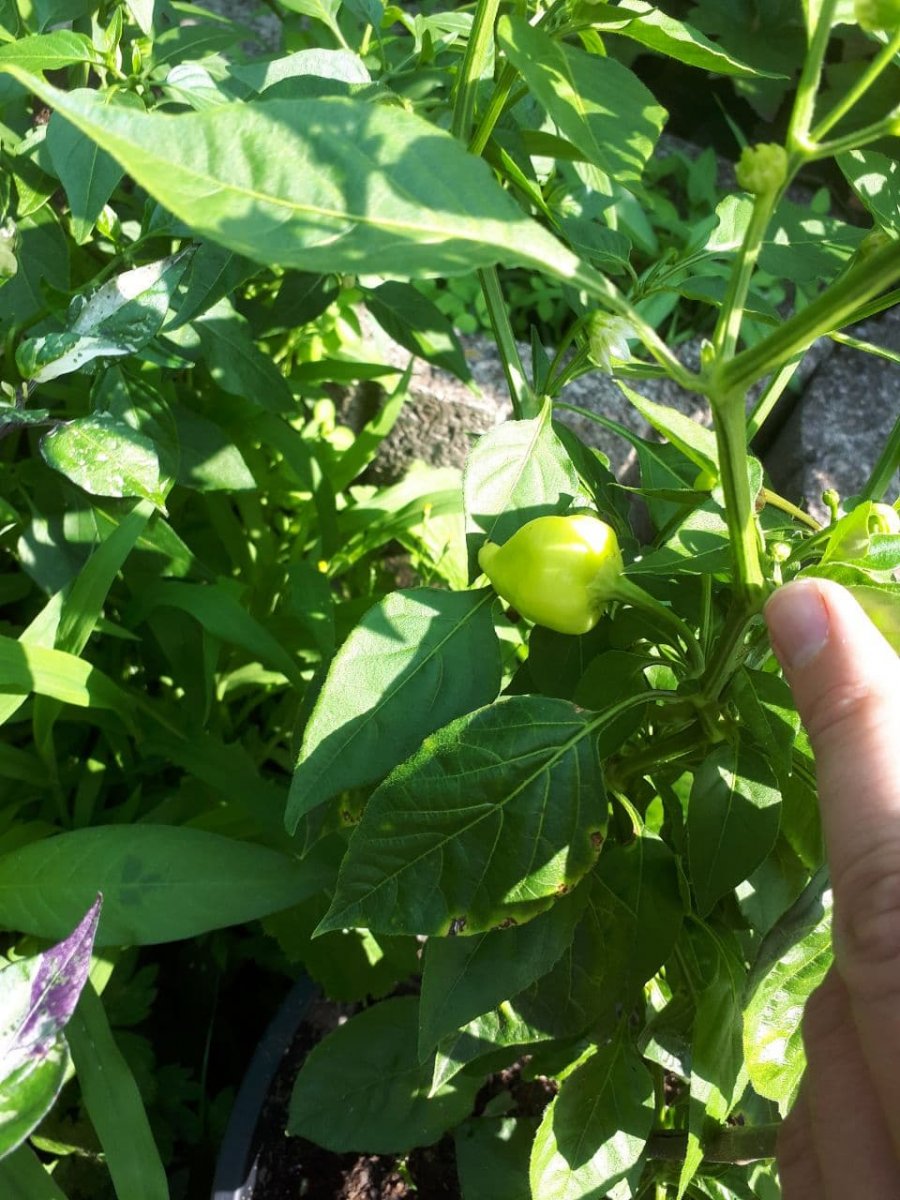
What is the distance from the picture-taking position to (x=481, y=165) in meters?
0.37

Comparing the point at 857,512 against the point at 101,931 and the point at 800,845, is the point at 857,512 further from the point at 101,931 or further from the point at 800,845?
the point at 101,931

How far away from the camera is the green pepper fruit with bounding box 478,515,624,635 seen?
53 centimetres

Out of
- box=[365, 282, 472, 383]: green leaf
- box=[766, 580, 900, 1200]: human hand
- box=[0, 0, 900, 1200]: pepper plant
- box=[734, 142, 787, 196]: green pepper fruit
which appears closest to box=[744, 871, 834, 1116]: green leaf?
Answer: box=[0, 0, 900, 1200]: pepper plant

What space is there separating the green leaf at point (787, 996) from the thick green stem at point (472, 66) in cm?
53

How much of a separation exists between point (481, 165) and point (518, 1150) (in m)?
0.83

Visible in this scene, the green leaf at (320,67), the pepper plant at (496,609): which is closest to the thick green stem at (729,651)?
the pepper plant at (496,609)

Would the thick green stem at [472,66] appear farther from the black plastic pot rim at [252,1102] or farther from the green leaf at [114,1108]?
the black plastic pot rim at [252,1102]

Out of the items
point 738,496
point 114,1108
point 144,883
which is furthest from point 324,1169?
point 738,496

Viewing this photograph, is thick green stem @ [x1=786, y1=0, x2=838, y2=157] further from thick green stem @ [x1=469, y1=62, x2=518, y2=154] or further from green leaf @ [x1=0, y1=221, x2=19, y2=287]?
green leaf @ [x1=0, y1=221, x2=19, y2=287]

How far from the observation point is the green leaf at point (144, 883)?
0.78 metres

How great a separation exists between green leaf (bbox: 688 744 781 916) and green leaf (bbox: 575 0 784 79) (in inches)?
15.4

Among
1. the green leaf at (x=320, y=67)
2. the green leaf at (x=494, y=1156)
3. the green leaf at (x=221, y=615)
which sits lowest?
the green leaf at (x=494, y=1156)

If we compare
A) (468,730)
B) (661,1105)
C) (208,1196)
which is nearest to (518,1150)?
(661,1105)

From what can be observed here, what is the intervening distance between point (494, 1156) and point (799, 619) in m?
0.64
